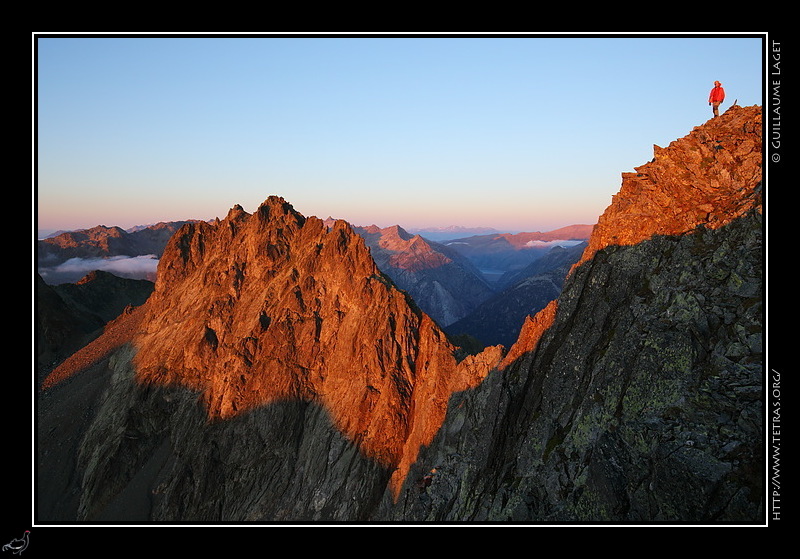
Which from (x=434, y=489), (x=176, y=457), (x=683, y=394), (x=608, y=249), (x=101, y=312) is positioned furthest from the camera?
(x=101, y=312)

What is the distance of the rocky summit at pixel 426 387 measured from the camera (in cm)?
2166

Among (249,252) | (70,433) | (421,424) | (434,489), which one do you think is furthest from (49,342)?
(434,489)

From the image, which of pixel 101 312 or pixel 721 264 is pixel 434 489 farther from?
pixel 101 312

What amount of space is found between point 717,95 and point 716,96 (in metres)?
0.09

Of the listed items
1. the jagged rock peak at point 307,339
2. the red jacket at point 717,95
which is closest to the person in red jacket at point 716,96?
the red jacket at point 717,95

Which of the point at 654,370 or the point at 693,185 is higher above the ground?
the point at 693,185

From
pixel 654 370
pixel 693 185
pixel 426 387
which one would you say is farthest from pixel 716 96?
pixel 426 387

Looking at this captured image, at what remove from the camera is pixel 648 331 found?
2417cm

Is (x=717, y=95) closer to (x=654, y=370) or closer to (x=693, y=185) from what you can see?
(x=693, y=185)

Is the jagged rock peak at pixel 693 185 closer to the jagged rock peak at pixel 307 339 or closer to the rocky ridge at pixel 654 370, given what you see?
the rocky ridge at pixel 654 370

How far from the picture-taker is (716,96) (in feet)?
99.3

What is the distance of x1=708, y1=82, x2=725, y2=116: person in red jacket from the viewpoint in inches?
1166

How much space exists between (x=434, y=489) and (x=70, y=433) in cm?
8700
